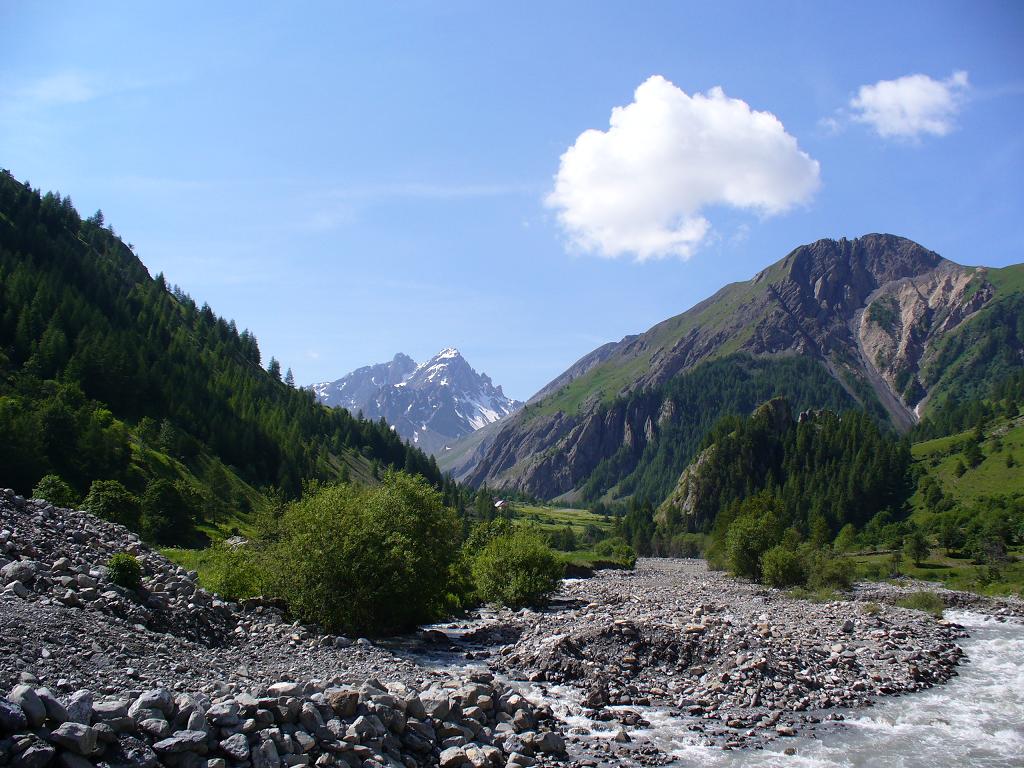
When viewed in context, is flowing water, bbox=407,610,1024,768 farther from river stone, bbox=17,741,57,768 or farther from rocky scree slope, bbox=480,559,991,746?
river stone, bbox=17,741,57,768

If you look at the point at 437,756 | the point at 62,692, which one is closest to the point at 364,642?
the point at 437,756

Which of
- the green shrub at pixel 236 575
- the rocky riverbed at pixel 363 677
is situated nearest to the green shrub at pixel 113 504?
the rocky riverbed at pixel 363 677

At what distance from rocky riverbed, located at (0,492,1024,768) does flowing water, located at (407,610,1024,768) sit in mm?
500

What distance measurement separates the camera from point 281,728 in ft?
56.4

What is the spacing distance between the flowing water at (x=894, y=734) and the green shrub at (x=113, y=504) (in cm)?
5059

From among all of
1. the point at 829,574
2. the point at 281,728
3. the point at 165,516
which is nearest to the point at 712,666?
the point at 281,728

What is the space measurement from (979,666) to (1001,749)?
1844cm

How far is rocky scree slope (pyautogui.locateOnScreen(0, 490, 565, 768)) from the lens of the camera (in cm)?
1443

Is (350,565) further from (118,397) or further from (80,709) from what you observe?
(118,397)

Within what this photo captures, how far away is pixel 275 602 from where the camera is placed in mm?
40875

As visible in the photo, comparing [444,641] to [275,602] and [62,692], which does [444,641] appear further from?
[62,692]

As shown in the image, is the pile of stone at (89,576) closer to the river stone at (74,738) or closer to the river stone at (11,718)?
the river stone at (11,718)

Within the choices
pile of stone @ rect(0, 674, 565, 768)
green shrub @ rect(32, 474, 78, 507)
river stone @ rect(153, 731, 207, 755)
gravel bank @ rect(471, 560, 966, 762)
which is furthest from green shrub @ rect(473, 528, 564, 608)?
river stone @ rect(153, 731, 207, 755)

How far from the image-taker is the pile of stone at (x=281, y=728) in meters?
13.4
